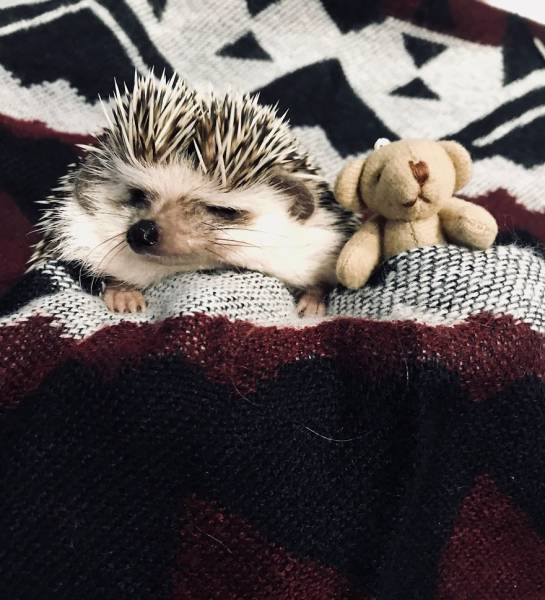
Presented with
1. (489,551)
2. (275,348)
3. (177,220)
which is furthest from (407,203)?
(489,551)

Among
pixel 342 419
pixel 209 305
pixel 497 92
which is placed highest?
pixel 497 92

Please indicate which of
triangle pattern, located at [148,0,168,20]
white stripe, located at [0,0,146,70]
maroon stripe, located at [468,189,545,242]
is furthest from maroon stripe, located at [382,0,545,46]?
white stripe, located at [0,0,146,70]

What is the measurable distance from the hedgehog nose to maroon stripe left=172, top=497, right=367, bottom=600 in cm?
44

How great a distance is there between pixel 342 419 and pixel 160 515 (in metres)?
0.27

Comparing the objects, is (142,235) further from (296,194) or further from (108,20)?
(108,20)

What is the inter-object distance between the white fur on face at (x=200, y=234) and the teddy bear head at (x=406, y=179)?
182 mm

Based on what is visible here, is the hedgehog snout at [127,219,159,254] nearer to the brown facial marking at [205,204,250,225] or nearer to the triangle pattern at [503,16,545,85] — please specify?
the brown facial marking at [205,204,250,225]

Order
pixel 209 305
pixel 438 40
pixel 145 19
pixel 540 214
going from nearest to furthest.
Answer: pixel 209 305
pixel 540 214
pixel 145 19
pixel 438 40

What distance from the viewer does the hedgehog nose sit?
39.2 inches

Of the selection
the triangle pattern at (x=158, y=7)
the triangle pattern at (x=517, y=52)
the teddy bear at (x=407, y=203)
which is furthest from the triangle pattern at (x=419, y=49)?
the teddy bear at (x=407, y=203)

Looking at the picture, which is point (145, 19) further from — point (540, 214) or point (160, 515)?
point (160, 515)

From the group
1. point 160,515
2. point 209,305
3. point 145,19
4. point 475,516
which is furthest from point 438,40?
point 160,515

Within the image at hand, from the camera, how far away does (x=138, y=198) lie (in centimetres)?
113

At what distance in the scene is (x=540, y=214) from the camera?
172 centimetres
